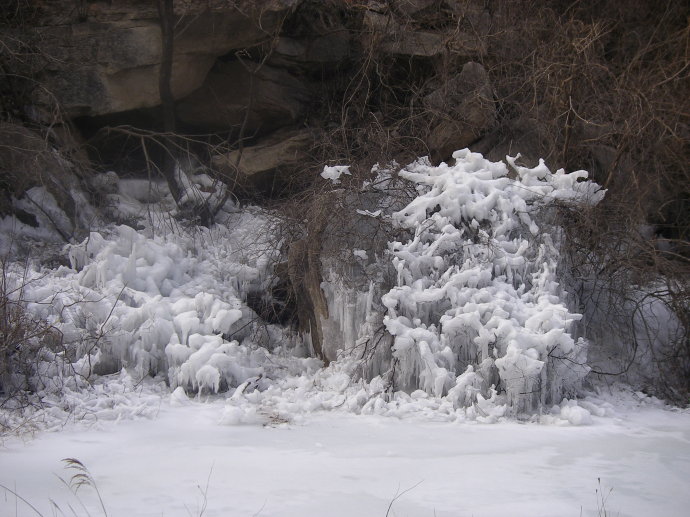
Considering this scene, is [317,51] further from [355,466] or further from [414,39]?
[355,466]

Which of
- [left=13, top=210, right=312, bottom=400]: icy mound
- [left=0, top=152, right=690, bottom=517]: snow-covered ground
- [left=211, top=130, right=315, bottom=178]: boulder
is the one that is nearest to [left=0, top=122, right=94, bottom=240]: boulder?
[left=0, top=152, right=690, bottom=517]: snow-covered ground

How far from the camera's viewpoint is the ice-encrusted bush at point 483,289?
17.8ft

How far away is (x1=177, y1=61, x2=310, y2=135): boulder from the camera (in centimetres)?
930

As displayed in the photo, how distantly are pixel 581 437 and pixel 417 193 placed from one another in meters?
2.76

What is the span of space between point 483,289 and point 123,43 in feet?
17.0

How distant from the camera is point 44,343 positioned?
5672 mm

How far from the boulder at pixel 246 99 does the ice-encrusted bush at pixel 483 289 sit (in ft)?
9.94

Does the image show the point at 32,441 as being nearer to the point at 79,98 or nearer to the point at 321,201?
the point at 321,201

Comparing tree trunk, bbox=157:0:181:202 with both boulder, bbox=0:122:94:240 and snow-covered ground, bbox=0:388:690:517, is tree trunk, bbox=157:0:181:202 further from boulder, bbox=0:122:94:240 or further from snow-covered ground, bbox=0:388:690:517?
snow-covered ground, bbox=0:388:690:517

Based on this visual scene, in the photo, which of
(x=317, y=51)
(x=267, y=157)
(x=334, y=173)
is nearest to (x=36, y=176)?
(x=267, y=157)

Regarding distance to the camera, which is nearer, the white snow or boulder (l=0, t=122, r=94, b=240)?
the white snow

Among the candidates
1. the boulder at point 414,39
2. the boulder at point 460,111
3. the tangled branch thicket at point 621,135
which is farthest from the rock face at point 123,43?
the tangled branch thicket at point 621,135

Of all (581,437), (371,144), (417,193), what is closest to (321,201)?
(417,193)

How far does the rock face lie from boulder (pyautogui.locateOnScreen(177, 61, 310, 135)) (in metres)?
0.55
